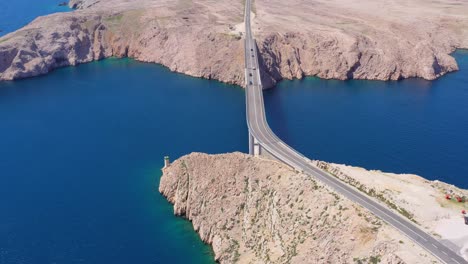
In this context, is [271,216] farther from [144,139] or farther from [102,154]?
[102,154]

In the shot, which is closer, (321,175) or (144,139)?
(321,175)

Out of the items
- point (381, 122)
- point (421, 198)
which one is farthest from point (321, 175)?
point (381, 122)

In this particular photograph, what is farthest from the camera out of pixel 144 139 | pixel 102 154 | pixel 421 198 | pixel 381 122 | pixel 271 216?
pixel 381 122

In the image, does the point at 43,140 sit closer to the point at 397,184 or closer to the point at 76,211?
the point at 76,211

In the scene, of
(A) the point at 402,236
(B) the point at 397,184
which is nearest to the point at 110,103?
(B) the point at 397,184

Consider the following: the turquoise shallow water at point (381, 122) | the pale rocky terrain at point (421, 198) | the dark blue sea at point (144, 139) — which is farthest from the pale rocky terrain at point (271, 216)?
the turquoise shallow water at point (381, 122)

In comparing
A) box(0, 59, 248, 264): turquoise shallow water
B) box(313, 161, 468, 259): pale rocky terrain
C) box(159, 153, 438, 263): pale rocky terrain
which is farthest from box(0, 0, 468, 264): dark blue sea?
box(313, 161, 468, 259): pale rocky terrain

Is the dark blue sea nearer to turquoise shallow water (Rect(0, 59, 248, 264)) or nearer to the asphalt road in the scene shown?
turquoise shallow water (Rect(0, 59, 248, 264))

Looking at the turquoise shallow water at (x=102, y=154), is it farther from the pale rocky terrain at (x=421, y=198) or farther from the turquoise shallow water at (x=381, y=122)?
the pale rocky terrain at (x=421, y=198)
